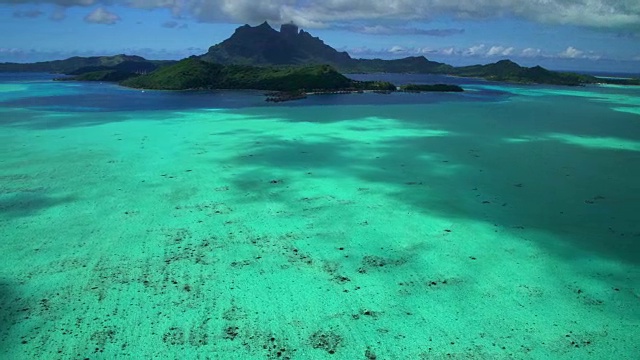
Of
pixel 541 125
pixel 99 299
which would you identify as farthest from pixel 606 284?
pixel 541 125

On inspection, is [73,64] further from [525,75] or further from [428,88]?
[525,75]

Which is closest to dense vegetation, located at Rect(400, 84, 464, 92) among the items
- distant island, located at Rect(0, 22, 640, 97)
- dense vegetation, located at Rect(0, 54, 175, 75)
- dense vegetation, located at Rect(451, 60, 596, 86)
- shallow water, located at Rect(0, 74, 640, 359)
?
distant island, located at Rect(0, 22, 640, 97)

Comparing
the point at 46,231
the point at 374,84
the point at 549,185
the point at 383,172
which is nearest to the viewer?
the point at 46,231

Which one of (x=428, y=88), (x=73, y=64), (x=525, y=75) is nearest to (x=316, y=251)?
(x=428, y=88)

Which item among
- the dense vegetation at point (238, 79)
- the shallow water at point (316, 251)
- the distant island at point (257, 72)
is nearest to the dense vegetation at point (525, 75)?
the distant island at point (257, 72)

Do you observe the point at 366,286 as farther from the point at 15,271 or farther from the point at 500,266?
the point at 15,271

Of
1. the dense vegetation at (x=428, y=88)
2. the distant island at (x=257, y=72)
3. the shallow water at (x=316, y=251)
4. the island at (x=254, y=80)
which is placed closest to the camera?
the shallow water at (x=316, y=251)

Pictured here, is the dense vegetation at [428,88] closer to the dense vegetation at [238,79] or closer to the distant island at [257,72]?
the distant island at [257,72]
